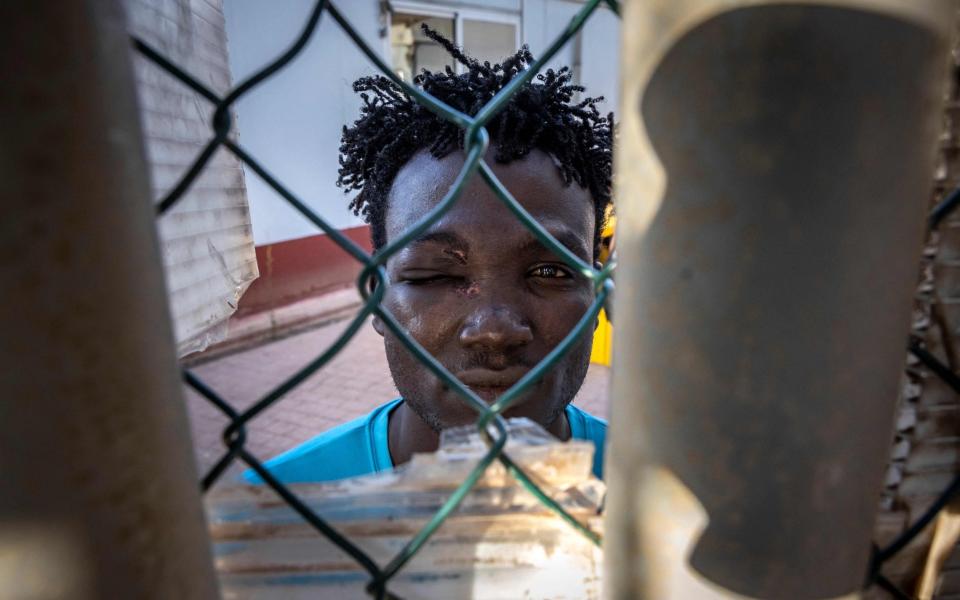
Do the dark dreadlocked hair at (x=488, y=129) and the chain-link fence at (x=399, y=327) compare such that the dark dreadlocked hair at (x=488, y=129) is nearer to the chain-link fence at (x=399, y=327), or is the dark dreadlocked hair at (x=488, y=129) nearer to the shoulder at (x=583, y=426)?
the shoulder at (x=583, y=426)

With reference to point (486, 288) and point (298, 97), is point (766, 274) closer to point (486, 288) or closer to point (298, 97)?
point (486, 288)

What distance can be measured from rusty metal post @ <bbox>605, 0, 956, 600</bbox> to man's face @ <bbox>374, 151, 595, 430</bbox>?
2.26 feet

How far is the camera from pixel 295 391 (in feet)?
10.6

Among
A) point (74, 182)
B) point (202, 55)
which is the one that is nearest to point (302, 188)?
point (202, 55)

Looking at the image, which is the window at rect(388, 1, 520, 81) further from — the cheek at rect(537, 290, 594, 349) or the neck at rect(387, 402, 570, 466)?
the cheek at rect(537, 290, 594, 349)

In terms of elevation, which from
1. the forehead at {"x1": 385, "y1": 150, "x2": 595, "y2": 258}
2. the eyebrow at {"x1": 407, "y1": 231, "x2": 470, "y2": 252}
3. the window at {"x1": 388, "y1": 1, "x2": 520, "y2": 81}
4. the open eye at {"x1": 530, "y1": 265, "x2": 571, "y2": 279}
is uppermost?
the window at {"x1": 388, "y1": 1, "x2": 520, "y2": 81}

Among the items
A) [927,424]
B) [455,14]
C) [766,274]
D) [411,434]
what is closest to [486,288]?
[411,434]

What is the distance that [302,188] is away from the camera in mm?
4238

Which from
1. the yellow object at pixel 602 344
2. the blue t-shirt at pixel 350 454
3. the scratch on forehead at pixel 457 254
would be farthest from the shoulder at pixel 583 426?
the yellow object at pixel 602 344

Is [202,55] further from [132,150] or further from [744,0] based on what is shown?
[744,0]

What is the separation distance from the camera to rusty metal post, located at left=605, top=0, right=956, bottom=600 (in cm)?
27

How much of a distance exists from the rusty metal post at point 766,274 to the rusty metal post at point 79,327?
252mm

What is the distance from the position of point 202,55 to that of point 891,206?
1.66 ft

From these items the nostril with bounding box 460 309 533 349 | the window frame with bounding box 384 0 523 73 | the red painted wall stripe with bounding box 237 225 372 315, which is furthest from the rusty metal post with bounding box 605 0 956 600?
the window frame with bounding box 384 0 523 73
